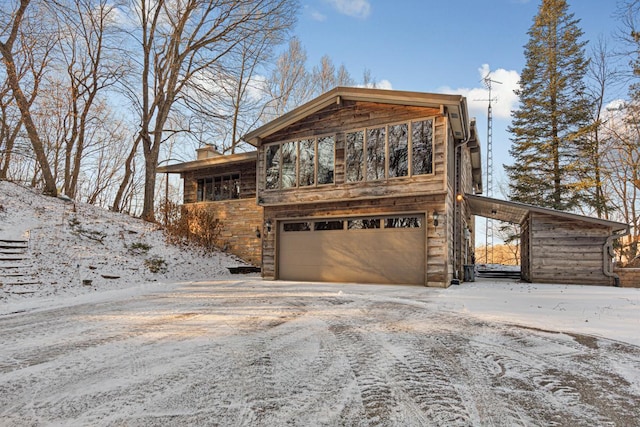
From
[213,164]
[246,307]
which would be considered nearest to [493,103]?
[213,164]

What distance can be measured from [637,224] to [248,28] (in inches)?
794

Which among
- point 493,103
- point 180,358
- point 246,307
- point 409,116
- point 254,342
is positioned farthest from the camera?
point 493,103

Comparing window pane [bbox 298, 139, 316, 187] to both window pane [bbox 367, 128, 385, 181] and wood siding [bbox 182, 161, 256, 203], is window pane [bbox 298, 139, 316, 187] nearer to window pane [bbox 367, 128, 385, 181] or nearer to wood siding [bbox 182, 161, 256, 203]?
window pane [bbox 367, 128, 385, 181]

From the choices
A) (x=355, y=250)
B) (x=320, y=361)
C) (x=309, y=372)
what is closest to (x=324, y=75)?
(x=355, y=250)

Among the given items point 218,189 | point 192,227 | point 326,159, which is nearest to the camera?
point 326,159

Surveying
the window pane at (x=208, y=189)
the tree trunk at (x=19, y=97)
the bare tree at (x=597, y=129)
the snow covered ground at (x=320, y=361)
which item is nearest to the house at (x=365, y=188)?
the snow covered ground at (x=320, y=361)

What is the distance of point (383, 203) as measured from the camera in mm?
9844

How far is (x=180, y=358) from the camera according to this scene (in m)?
3.24

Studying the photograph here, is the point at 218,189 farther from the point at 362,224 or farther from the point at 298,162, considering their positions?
the point at 362,224

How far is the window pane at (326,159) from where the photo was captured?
1044 cm

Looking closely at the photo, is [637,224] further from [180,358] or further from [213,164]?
[180,358]

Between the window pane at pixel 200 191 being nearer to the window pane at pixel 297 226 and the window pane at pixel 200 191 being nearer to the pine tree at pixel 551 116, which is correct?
the window pane at pixel 297 226

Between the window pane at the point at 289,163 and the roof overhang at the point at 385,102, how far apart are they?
2.18 feet

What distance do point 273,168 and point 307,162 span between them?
4.08 feet
